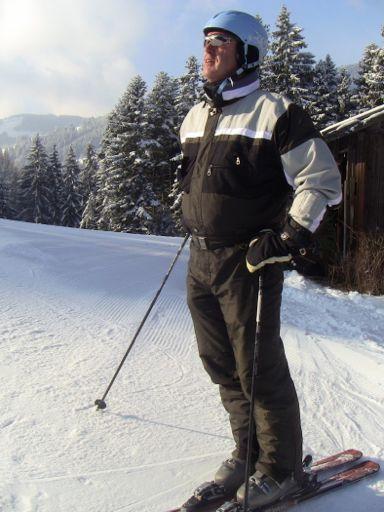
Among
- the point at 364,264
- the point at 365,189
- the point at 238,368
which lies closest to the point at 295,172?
the point at 238,368

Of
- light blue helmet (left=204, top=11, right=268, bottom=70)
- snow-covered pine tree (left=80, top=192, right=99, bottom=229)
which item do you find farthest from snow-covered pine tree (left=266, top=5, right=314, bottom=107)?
light blue helmet (left=204, top=11, right=268, bottom=70)

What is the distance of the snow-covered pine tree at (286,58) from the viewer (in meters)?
27.8

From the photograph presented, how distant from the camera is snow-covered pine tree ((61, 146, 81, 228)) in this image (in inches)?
1869

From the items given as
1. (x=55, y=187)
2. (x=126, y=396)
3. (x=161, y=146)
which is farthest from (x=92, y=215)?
(x=126, y=396)

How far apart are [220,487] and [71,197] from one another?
155 ft

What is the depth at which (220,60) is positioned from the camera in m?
2.37

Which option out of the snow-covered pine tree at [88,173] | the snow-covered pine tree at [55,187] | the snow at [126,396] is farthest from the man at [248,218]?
the snow-covered pine tree at [88,173]

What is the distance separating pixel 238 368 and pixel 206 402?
1.03 metres

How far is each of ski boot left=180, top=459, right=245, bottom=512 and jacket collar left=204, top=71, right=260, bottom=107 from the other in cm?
176

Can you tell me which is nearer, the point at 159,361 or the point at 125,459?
the point at 125,459

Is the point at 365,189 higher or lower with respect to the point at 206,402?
higher

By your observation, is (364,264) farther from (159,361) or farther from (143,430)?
(143,430)

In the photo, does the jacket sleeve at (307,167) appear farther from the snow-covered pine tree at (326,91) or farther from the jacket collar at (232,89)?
the snow-covered pine tree at (326,91)

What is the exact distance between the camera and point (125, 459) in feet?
8.56
